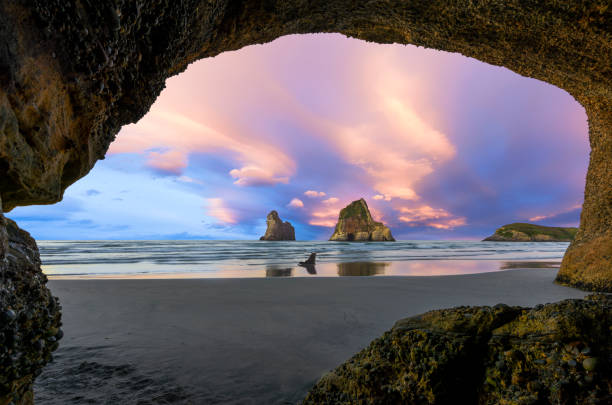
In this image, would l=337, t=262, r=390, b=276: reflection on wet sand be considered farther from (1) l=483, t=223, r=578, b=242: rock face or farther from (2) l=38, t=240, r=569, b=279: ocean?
(1) l=483, t=223, r=578, b=242: rock face

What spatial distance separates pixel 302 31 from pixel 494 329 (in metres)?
3.21

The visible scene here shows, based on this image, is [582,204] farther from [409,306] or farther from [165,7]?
[165,7]

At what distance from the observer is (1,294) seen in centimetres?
118

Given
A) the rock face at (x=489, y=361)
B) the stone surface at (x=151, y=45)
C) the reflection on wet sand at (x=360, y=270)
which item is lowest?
the reflection on wet sand at (x=360, y=270)

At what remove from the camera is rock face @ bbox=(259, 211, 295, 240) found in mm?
73838

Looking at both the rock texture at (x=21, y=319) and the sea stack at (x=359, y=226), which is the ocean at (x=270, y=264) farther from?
the sea stack at (x=359, y=226)

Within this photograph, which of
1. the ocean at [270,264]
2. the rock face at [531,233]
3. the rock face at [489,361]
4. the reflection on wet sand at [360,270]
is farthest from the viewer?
the rock face at [531,233]

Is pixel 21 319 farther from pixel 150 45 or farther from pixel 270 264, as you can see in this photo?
pixel 270 264

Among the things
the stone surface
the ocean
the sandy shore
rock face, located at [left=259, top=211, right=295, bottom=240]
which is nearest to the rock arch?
the stone surface

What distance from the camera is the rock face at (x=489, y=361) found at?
1.31 m

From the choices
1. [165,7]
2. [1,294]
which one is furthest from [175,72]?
[1,294]

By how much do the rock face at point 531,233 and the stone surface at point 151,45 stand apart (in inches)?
2674

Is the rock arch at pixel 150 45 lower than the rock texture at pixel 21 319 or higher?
higher

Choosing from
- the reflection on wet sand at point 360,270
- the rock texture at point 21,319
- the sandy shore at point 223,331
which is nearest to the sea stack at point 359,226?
the reflection on wet sand at point 360,270
